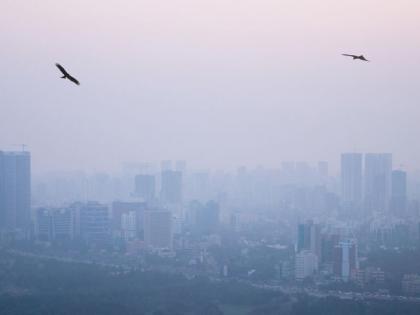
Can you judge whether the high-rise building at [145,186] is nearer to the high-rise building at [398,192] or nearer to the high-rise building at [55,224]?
the high-rise building at [55,224]

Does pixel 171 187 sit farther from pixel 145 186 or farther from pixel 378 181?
pixel 378 181

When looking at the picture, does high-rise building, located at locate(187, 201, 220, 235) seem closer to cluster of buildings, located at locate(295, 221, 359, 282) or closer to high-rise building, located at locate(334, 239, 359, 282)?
cluster of buildings, located at locate(295, 221, 359, 282)

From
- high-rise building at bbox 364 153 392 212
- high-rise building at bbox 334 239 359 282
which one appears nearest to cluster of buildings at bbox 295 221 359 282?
high-rise building at bbox 334 239 359 282

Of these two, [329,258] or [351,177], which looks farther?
[351,177]

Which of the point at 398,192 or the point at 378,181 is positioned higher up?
the point at 378,181

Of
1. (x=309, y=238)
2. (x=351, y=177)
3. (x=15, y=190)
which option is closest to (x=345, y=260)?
(x=309, y=238)

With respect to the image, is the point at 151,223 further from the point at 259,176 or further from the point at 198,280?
the point at 259,176

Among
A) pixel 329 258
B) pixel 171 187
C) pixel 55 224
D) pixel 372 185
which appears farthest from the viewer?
pixel 171 187

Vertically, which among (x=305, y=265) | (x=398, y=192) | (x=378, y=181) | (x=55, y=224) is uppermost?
(x=378, y=181)
